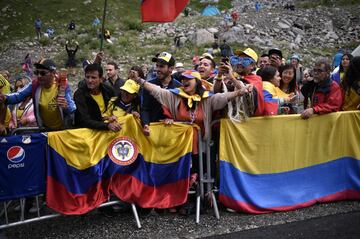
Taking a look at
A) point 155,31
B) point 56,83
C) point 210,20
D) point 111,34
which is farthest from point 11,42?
point 56,83

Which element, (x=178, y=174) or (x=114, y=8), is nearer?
(x=178, y=174)

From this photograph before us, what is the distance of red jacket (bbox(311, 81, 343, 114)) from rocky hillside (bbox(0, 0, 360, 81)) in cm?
2130

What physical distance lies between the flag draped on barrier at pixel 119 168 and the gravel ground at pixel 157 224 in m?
0.29

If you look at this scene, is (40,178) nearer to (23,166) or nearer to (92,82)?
(23,166)

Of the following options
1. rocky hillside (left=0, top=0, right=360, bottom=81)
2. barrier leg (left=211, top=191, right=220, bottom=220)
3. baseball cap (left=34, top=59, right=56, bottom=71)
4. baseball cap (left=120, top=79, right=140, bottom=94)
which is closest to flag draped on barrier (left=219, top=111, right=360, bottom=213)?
barrier leg (left=211, top=191, right=220, bottom=220)

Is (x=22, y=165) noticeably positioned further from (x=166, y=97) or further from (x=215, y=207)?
(x=215, y=207)

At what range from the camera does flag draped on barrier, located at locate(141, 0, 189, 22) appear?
24.9 ft

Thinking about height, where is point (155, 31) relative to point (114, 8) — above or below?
below

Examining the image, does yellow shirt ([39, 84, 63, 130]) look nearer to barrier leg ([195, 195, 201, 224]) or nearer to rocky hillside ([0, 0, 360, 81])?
barrier leg ([195, 195, 201, 224])

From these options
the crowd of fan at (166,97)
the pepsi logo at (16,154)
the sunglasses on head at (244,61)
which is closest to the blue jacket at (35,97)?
the crowd of fan at (166,97)

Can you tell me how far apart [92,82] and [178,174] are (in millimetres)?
1746

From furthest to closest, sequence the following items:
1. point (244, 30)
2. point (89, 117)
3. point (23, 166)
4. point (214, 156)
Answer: point (244, 30), point (214, 156), point (89, 117), point (23, 166)

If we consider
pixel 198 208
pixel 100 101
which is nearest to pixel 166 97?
pixel 100 101

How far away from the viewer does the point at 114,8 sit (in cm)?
5047
